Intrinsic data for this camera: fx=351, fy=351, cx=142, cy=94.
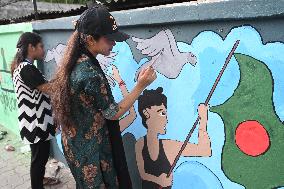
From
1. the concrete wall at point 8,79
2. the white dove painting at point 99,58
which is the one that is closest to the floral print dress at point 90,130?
the white dove painting at point 99,58

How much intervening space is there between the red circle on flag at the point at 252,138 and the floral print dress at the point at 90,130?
0.84m

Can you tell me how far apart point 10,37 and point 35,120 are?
2.39 metres

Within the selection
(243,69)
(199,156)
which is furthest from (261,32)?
(199,156)

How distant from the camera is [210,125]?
251cm

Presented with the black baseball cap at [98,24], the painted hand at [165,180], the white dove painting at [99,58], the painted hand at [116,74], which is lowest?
the painted hand at [165,180]

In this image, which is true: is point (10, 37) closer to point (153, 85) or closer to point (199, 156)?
point (153, 85)

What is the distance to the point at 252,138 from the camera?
224 cm

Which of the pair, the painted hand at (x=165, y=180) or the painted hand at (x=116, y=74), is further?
the painted hand at (x=116, y=74)

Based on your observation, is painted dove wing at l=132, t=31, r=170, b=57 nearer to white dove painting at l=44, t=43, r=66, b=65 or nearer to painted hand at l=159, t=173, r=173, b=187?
painted hand at l=159, t=173, r=173, b=187

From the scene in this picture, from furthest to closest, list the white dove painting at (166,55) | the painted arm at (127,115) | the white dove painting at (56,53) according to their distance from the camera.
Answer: the white dove painting at (56,53) → the painted arm at (127,115) → the white dove painting at (166,55)

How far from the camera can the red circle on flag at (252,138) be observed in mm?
2189

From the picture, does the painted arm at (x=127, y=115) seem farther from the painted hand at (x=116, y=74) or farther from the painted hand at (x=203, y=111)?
the painted hand at (x=203, y=111)

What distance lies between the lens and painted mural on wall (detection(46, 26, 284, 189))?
2143mm

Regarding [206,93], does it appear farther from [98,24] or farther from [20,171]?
[20,171]
